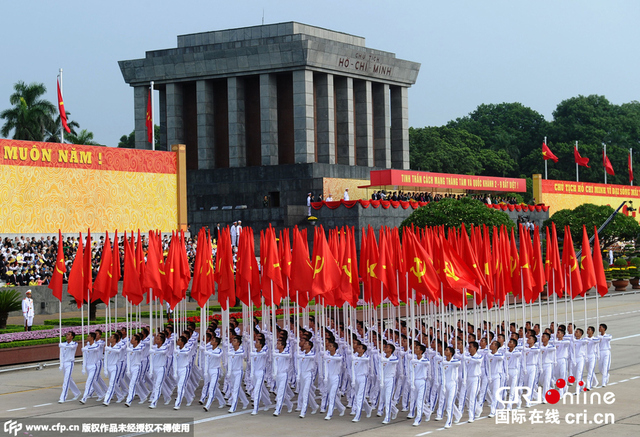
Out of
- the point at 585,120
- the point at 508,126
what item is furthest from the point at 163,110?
the point at 585,120

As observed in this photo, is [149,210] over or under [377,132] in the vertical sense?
under

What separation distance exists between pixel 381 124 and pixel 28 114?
24658 mm

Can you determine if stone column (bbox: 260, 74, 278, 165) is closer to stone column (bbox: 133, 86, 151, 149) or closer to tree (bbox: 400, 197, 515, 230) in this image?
stone column (bbox: 133, 86, 151, 149)

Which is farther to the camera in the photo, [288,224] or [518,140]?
[518,140]

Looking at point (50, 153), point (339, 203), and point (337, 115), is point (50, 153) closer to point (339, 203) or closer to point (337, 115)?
point (339, 203)

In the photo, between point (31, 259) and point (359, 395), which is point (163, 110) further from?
Result: point (359, 395)

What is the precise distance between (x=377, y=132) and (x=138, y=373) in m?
43.1

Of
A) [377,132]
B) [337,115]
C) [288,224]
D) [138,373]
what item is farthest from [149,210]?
[138,373]

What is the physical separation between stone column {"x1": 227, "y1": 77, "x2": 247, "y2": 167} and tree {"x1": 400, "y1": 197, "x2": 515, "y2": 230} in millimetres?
16527

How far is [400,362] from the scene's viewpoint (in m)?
17.2

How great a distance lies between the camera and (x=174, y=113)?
56156 millimetres

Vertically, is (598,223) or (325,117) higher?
(325,117)

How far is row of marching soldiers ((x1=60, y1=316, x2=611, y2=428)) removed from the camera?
15930mm

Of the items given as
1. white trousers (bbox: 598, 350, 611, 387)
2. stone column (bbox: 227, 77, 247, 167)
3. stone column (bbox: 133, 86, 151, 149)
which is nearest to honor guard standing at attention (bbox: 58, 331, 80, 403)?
white trousers (bbox: 598, 350, 611, 387)
